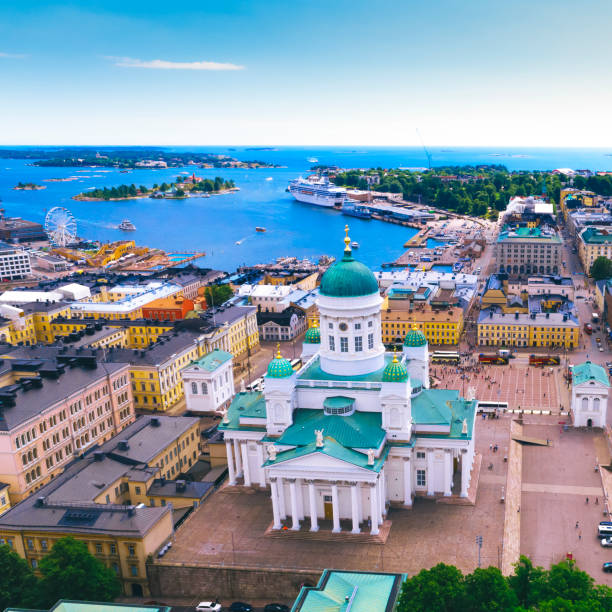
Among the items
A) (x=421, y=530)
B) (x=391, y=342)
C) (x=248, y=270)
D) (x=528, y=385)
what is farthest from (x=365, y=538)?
(x=248, y=270)

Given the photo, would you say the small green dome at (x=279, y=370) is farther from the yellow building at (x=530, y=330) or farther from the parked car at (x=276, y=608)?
the yellow building at (x=530, y=330)

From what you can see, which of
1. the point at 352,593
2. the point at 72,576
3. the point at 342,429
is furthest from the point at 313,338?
the point at 72,576

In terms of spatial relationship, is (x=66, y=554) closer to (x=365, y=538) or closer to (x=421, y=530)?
(x=365, y=538)

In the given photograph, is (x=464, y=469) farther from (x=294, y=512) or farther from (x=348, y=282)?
(x=348, y=282)

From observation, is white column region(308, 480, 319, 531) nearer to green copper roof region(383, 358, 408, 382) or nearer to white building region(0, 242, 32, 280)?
green copper roof region(383, 358, 408, 382)

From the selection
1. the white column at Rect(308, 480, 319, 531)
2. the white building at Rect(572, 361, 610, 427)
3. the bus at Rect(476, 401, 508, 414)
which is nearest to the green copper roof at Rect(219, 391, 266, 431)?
the white column at Rect(308, 480, 319, 531)
